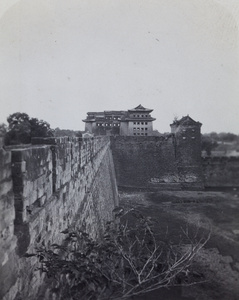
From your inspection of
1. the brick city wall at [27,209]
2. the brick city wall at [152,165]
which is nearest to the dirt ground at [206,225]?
the brick city wall at [27,209]

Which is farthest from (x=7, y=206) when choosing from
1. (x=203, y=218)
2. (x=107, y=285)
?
(x=203, y=218)

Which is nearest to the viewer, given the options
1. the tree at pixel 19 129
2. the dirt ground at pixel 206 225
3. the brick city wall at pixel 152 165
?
the dirt ground at pixel 206 225

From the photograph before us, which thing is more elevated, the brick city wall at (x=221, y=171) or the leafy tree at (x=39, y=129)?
the leafy tree at (x=39, y=129)

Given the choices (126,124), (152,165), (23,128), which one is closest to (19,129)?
(23,128)

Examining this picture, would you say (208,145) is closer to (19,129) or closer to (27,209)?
(19,129)

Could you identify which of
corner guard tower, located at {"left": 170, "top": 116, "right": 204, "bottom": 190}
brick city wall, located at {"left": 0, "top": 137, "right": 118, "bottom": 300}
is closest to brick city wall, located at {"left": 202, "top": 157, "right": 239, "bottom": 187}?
corner guard tower, located at {"left": 170, "top": 116, "right": 204, "bottom": 190}

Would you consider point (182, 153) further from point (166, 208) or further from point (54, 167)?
point (54, 167)

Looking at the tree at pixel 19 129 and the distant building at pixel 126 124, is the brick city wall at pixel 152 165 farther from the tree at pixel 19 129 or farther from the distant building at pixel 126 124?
the distant building at pixel 126 124
